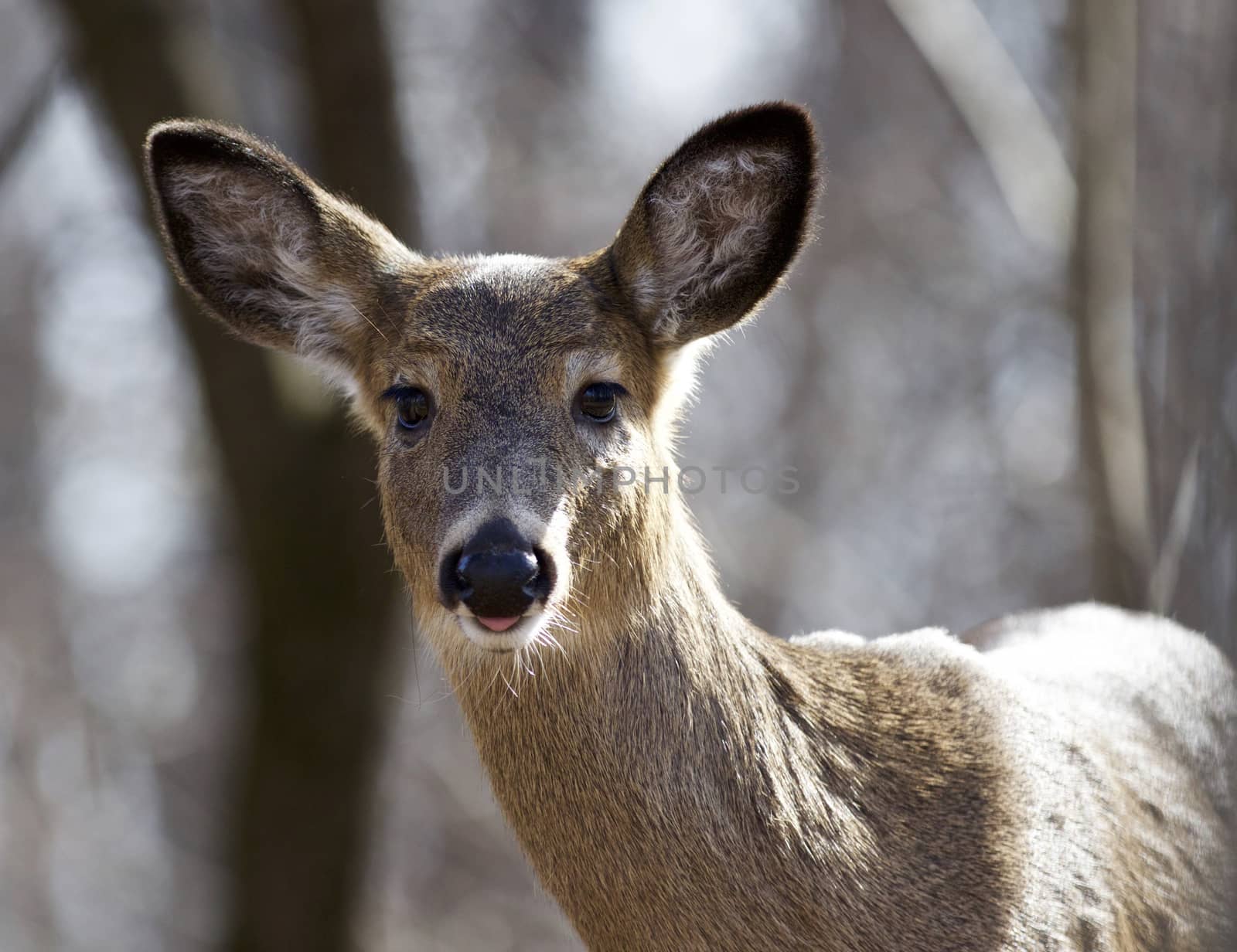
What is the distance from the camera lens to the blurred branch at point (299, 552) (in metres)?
8.24

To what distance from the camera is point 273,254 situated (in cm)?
482

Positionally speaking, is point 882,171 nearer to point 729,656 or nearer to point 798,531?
point 798,531

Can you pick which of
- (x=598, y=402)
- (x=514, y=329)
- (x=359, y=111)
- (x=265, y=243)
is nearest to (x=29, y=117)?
(x=359, y=111)

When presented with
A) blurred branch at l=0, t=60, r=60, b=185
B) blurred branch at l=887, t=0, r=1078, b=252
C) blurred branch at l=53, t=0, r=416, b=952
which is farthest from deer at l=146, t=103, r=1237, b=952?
blurred branch at l=887, t=0, r=1078, b=252

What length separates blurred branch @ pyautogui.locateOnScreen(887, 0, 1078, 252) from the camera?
9.09 metres

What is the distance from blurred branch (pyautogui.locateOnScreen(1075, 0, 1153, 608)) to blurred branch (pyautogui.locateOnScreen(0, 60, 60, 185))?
6496mm

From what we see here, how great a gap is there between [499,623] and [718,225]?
1661 millimetres

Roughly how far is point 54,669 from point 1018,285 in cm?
1443

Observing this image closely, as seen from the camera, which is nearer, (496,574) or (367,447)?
(496,574)

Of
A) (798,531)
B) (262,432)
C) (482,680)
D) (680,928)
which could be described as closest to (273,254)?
(482,680)

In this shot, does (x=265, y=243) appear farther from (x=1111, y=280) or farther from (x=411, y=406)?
(x=1111, y=280)

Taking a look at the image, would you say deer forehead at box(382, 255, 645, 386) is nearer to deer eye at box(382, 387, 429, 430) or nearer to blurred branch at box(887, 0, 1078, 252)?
deer eye at box(382, 387, 429, 430)

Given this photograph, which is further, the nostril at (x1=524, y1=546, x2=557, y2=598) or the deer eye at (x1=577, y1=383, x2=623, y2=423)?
the deer eye at (x1=577, y1=383, x2=623, y2=423)

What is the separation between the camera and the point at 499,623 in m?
3.50
